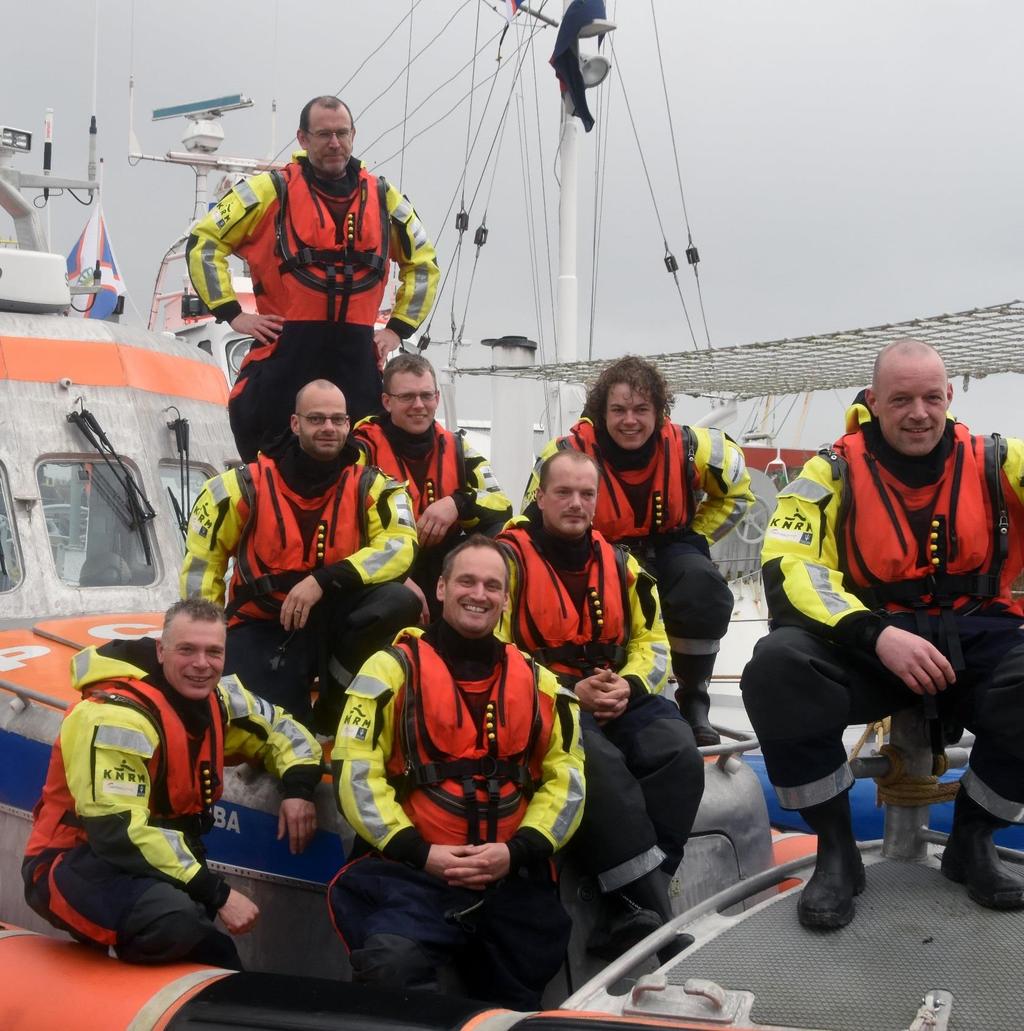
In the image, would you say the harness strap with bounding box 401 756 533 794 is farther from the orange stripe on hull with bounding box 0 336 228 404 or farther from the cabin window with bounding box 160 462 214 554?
the orange stripe on hull with bounding box 0 336 228 404

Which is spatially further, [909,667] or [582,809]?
[582,809]

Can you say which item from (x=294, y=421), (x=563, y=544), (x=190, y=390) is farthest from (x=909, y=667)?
(x=190, y=390)

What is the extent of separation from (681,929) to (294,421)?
212 centimetres

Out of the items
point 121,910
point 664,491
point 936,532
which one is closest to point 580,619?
point 664,491

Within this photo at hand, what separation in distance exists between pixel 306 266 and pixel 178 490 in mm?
1456

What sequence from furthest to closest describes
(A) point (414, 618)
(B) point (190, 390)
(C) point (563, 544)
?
(B) point (190, 390)
(A) point (414, 618)
(C) point (563, 544)

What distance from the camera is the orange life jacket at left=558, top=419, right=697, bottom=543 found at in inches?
195

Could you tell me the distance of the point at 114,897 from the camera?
11.9ft

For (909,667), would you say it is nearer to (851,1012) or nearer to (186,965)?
(851,1012)

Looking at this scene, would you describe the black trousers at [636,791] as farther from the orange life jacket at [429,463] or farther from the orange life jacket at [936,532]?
the orange life jacket at [429,463]

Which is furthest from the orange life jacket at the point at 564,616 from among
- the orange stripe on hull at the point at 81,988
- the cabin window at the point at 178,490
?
the cabin window at the point at 178,490

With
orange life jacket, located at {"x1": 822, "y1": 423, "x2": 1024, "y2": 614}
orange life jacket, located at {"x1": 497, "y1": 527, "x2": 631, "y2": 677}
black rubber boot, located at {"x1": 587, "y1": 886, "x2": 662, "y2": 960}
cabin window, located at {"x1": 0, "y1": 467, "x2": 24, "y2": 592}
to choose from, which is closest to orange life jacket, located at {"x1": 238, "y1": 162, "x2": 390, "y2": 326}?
cabin window, located at {"x1": 0, "y1": 467, "x2": 24, "y2": 592}

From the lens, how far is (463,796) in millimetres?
3766

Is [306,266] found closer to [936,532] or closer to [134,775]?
[134,775]
